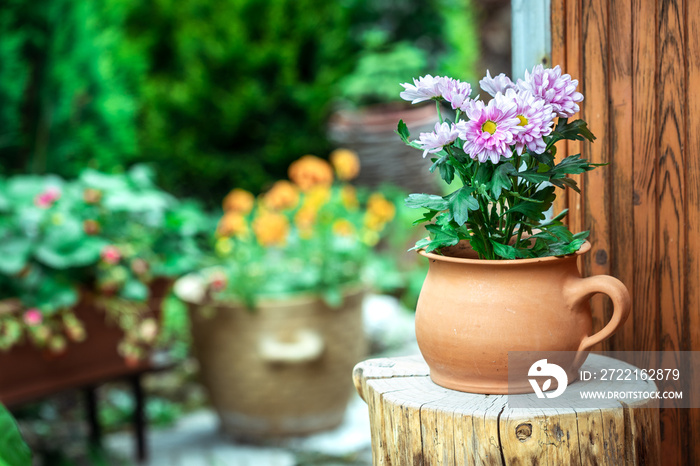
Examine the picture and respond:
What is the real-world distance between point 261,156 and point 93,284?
2.10m

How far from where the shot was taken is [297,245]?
2998mm

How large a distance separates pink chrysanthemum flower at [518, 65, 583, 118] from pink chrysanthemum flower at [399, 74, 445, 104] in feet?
0.45

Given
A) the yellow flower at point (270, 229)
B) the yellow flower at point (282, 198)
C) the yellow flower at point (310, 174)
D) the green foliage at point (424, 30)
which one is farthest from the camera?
the green foliage at point (424, 30)

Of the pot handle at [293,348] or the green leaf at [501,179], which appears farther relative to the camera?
the pot handle at [293,348]

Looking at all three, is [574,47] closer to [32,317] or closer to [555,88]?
[555,88]

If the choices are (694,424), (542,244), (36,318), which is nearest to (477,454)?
(542,244)

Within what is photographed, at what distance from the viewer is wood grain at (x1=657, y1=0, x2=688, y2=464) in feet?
4.69

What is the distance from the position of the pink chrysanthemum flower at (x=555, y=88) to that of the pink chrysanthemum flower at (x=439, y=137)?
0.15m

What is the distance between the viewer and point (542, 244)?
1.24 metres

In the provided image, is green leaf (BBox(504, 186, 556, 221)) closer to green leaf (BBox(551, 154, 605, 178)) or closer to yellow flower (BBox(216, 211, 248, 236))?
green leaf (BBox(551, 154, 605, 178))

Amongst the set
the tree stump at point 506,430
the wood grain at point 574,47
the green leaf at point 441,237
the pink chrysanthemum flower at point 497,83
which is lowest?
the tree stump at point 506,430

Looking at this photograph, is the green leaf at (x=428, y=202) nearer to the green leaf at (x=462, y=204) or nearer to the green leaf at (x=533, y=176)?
the green leaf at (x=462, y=204)

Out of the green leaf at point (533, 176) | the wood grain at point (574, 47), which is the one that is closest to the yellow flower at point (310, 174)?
the wood grain at point (574, 47)

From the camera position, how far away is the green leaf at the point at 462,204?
1.15 metres
